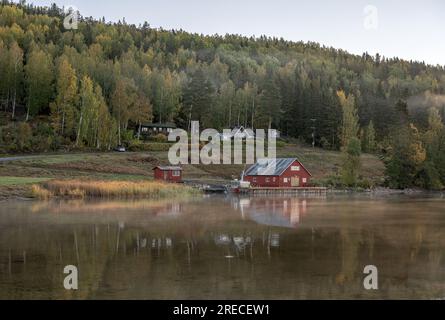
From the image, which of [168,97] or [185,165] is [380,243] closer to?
[185,165]

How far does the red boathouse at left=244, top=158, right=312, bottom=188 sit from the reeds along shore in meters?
17.3

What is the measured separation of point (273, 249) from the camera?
67.6 feet

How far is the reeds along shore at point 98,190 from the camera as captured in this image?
4606 centimetres

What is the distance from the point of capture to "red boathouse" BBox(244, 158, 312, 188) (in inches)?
2591

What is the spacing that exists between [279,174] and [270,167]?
2591mm

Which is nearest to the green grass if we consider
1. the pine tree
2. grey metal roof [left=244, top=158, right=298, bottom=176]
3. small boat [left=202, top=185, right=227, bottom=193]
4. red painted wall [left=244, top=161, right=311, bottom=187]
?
small boat [left=202, top=185, right=227, bottom=193]

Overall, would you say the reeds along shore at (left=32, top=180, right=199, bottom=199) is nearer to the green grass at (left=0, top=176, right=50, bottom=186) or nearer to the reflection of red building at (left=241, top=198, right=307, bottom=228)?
the green grass at (left=0, top=176, right=50, bottom=186)

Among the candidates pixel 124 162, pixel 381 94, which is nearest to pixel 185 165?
pixel 124 162

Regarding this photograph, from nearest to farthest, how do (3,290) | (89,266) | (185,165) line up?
1. (3,290)
2. (89,266)
3. (185,165)

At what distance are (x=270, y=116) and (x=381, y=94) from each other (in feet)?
145

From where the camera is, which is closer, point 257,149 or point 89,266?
point 89,266

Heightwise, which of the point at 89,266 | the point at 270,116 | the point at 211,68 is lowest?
the point at 89,266

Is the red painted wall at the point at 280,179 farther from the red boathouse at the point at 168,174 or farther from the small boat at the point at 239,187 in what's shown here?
the red boathouse at the point at 168,174

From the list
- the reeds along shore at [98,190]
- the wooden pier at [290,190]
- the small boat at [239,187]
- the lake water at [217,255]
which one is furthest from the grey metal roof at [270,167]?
the lake water at [217,255]
